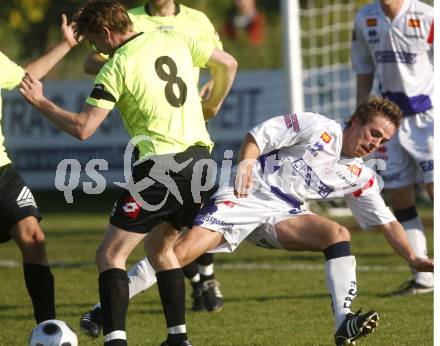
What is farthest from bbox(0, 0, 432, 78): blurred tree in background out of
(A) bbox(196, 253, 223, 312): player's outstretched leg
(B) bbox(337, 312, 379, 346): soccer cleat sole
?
(B) bbox(337, 312, 379, 346): soccer cleat sole

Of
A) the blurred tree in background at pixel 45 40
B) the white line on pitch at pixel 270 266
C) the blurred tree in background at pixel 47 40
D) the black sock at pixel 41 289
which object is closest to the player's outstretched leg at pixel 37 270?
the black sock at pixel 41 289

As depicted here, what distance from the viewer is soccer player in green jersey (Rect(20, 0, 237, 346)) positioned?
5133 millimetres

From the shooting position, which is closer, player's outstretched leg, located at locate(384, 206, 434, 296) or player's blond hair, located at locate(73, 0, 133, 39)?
player's blond hair, located at locate(73, 0, 133, 39)

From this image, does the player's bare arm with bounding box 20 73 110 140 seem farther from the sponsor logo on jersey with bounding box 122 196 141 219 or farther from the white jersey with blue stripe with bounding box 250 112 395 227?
the white jersey with blue stripe with bounding box 250 112 395 227

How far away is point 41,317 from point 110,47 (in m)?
1.55

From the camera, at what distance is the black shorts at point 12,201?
550 centimetres

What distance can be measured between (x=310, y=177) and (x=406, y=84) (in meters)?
2.21

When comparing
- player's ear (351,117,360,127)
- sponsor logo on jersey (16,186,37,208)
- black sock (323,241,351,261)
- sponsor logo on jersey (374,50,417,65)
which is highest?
Result: player's ear (351,117,360,127)

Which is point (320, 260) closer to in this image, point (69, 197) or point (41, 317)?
point (41, 317)

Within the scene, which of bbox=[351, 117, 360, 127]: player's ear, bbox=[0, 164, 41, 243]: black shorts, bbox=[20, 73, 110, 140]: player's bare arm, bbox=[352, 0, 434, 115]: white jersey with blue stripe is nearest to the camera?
bbox=[20, 73, 110, 140]: player's bare arm

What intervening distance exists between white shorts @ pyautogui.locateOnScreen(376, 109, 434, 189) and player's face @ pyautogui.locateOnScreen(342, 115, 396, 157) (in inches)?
79.5

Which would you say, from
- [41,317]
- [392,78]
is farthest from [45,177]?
[41,317]

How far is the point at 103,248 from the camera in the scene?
17.0 feet

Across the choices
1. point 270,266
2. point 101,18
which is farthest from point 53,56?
point 270,266
